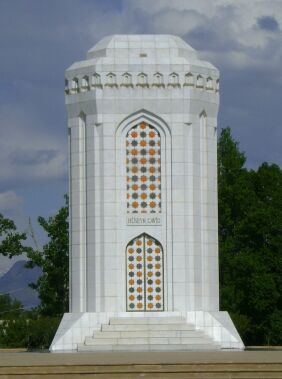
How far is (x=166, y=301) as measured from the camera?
38812 millimetres

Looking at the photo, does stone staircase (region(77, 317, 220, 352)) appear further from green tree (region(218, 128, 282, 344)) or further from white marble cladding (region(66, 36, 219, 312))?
green tree (region(218, 128, 282, 344))

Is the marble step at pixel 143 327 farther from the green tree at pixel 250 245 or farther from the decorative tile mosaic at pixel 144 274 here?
the green tree at pixel 250 245

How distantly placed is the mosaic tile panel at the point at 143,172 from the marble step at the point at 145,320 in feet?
9.74

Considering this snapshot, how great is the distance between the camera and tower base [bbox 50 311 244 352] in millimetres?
38062

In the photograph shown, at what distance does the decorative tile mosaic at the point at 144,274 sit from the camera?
1528 inches

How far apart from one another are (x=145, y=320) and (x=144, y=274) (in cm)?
136

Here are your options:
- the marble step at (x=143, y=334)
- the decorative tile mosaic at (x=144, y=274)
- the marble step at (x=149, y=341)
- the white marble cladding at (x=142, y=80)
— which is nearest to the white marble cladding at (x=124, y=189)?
the white marble cladding at (x=142, y=80)

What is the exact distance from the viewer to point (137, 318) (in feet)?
126

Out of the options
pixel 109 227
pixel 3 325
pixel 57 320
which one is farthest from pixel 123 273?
pixel 3 325

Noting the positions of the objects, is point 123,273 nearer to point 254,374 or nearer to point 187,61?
point 187,61

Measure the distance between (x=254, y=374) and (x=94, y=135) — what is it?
13613 millimetres

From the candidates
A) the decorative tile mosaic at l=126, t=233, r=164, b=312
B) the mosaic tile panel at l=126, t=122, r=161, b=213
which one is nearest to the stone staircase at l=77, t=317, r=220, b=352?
the decorative tile mosaic at l=126, t=233, r=164, b=312

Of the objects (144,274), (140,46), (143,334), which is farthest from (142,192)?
(140,46)

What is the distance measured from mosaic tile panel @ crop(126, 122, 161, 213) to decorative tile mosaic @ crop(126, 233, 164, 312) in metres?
0.89
